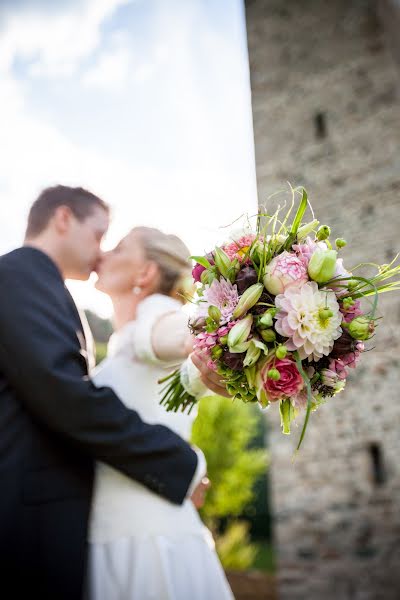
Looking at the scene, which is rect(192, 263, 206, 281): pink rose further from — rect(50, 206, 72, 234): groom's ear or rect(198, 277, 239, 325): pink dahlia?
rect(50, 206, 72, 234): groom's ear

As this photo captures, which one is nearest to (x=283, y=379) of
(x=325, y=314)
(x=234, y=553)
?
(x=325, y=314)

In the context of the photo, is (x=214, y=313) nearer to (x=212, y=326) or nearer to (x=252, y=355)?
(x=212, y=326)

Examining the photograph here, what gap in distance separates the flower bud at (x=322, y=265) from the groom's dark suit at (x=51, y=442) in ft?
2.67

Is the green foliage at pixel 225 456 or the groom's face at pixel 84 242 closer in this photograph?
the groom's face at pixel 84 242

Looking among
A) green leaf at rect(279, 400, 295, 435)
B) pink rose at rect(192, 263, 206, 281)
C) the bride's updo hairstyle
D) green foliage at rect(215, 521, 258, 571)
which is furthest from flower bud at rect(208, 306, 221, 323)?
green foliage at rect(215, 521, 258, 571)

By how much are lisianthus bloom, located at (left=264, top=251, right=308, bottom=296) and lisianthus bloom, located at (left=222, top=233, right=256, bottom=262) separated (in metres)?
0.11

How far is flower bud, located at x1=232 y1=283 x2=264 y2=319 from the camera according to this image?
1.38m

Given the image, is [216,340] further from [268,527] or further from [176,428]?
[268,527]

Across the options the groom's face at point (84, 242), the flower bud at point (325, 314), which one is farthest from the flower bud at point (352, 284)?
the groom's face at point (84, 242)

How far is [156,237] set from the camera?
2.44 meters

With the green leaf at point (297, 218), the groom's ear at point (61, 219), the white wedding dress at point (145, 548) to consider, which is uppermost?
the groom's ear at point (61, 219)

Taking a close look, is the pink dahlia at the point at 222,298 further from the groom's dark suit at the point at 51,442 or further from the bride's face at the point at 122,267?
the bride's face at the point at 122,267

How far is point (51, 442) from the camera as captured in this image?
1.68 metres

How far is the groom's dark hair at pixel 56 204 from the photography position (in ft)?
7.39
